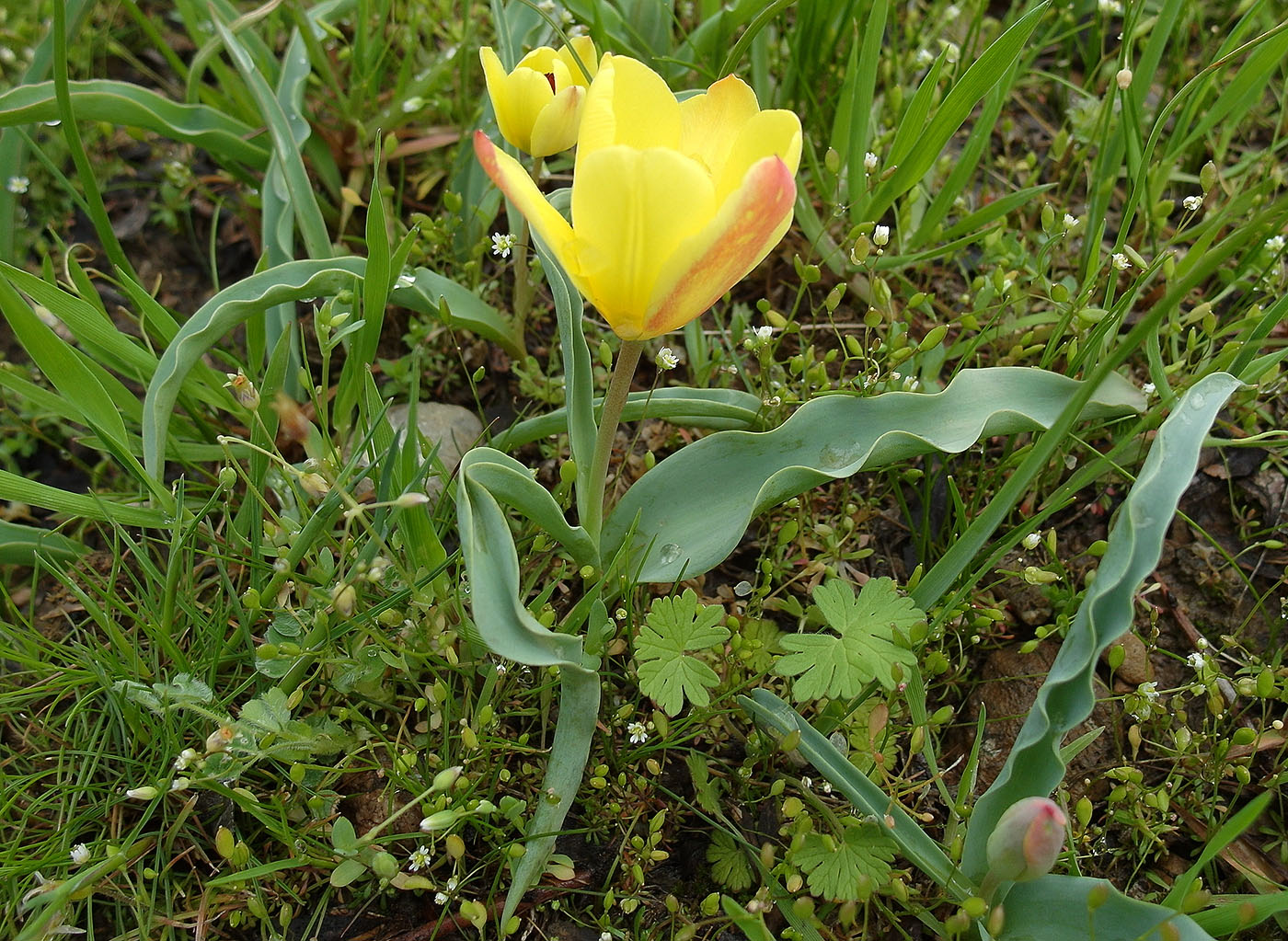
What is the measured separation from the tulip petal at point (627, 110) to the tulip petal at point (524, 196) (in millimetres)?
63

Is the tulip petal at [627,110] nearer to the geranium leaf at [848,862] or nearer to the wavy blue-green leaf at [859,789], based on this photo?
the wavy blue-green leaf at [859,789]

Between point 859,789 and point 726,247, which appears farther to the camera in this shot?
point 859,789

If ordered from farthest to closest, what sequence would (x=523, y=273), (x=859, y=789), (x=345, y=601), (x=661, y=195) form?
(x=523, y=273) < (x=859, y=789) < (x=345, y=601) < (x=661, y=195)

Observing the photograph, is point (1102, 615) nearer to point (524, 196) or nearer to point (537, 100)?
point (524, 196)

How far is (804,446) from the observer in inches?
57.0

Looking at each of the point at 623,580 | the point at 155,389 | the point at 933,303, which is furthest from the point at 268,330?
the point at 933,303

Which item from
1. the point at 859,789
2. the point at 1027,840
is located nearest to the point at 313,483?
the point at 859,789

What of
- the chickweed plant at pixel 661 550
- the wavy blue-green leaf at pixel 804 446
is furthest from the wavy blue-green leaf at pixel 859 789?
the wavy blue-green leaf at pixel 804 446

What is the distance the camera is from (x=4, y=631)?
5.11 ft

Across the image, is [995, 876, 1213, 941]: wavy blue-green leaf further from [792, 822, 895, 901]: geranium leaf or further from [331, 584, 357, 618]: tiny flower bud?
[331, 584, 357, 618]: tiny flower bud

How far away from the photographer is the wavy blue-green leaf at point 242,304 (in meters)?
1.51

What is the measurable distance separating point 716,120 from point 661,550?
0.60 metres

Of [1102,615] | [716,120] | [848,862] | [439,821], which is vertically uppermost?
[716,120]

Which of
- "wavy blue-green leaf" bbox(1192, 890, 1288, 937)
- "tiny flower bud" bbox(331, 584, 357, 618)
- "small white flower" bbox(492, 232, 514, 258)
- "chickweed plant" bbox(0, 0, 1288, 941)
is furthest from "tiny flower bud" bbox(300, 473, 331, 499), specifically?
"wavy blue-green leaf" bbox(1192, 890, 1288, 937)
